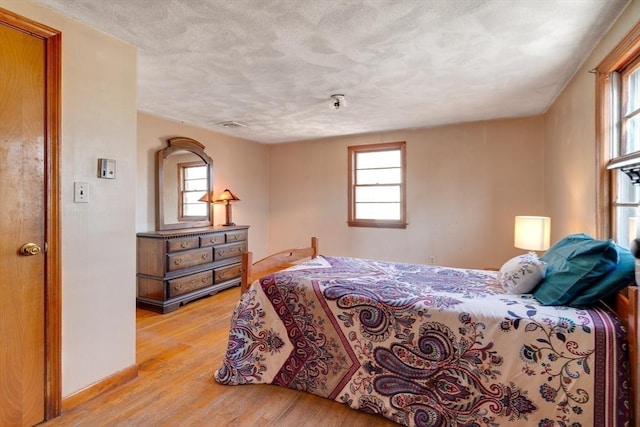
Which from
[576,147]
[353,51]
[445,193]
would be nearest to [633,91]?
[576,147]

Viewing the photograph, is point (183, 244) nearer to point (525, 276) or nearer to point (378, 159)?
point (378, 159)

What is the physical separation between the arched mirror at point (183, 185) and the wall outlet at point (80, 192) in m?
2.14

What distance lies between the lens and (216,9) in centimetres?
177

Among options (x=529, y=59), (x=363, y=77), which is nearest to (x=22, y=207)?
(x=363, y=77)

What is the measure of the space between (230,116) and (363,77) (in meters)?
1.91

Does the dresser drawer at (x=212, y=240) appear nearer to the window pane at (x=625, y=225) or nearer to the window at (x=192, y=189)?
the window at (x=192, y=189)

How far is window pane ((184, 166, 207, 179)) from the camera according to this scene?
437 centimetres

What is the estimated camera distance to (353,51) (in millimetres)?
2254

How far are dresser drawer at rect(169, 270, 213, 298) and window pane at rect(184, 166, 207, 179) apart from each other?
136cm

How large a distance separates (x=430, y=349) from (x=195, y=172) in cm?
385

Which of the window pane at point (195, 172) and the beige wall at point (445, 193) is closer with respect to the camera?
the beige wall at point (445, 193)

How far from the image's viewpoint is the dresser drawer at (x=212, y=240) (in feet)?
13.2

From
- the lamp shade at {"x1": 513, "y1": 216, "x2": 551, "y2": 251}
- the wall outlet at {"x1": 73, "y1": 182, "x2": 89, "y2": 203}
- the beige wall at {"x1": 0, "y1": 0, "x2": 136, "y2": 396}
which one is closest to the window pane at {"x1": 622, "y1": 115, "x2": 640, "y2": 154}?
the lamp shade at {"x1": 513, "y1": 216, "x2": 551, "y2": 251}

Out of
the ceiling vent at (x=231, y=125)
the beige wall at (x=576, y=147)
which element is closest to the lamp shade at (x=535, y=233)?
the beige wall at (x=576, y=147)
